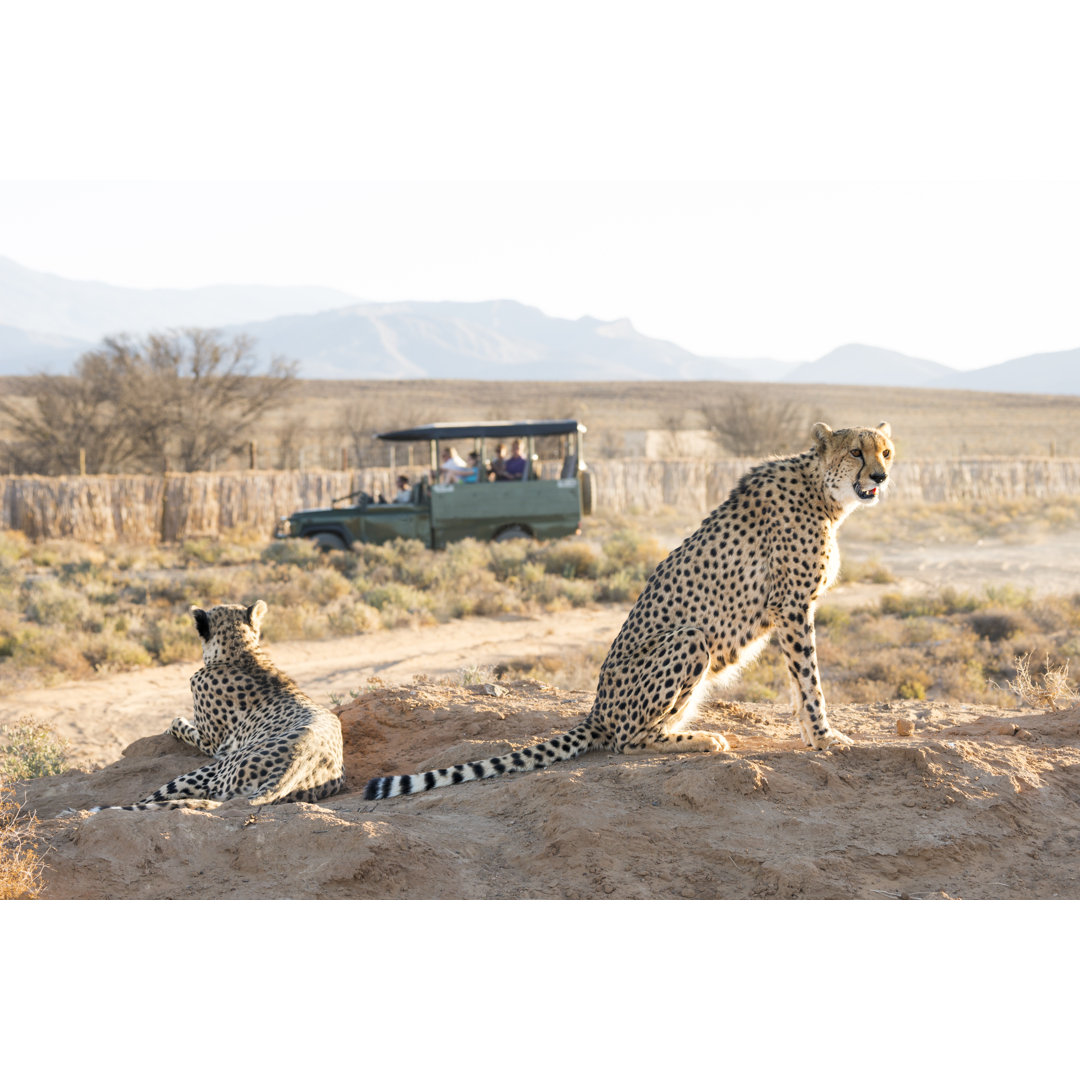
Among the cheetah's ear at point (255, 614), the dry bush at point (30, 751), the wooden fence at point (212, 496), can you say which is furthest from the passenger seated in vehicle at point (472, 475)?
the cheetah's ear at point (255, 614)

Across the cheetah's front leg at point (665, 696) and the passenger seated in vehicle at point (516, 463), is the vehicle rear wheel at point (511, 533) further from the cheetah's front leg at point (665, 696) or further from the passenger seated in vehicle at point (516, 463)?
the cheetah's front leg at point (665, 696)

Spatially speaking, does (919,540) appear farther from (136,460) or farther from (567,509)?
(136,460)

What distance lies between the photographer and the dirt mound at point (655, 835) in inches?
157

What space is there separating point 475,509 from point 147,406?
19386 millimetres

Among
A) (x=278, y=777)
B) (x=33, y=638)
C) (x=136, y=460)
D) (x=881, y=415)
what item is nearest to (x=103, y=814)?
(x=278, y=777)

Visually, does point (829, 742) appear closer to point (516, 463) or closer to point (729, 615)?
point (729, 615)

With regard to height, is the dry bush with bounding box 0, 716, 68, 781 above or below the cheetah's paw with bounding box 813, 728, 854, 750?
below

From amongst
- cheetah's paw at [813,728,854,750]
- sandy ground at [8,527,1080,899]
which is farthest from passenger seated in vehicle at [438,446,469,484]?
cheetah's paw at [813,728,854,750]

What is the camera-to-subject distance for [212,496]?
75.4 ft

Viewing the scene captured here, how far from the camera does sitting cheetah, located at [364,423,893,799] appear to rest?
5023mm

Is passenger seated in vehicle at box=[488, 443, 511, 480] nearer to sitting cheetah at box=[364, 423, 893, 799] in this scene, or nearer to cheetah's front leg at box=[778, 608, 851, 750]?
sitting cheetah at box=[364, 423, 893, 799]

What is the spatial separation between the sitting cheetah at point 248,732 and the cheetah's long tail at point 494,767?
0.40m

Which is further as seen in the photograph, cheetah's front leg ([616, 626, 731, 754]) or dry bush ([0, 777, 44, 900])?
cheetah's front leg ([616, 626, 731, 754])

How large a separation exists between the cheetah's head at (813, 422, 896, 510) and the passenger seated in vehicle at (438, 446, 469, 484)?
11.9 m
